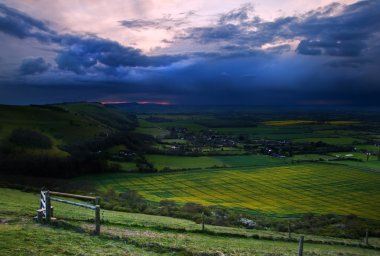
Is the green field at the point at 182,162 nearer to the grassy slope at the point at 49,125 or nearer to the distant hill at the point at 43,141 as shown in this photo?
the distant hill at the point at 43,141

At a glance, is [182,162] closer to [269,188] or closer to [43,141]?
[269,188]

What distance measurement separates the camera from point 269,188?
299ft

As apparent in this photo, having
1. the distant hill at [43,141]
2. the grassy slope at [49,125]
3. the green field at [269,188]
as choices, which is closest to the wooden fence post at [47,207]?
the green field at [269,188]

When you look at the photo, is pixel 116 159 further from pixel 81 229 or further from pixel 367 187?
pixel 81 229

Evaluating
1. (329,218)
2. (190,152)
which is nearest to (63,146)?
(190,152)

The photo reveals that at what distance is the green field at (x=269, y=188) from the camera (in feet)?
241

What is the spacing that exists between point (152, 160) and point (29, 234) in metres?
110

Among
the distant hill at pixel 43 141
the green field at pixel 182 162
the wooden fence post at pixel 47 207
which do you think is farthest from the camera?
the green field at pixel 182 162

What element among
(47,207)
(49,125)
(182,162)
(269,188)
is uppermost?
(49,125)

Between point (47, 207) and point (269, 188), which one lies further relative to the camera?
point (269, 188)

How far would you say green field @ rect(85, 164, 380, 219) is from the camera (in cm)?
7356

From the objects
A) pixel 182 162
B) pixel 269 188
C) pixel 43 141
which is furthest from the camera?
pixel 182 162

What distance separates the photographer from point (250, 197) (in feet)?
264

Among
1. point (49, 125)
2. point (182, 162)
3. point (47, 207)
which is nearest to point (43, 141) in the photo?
point (49, 125)
